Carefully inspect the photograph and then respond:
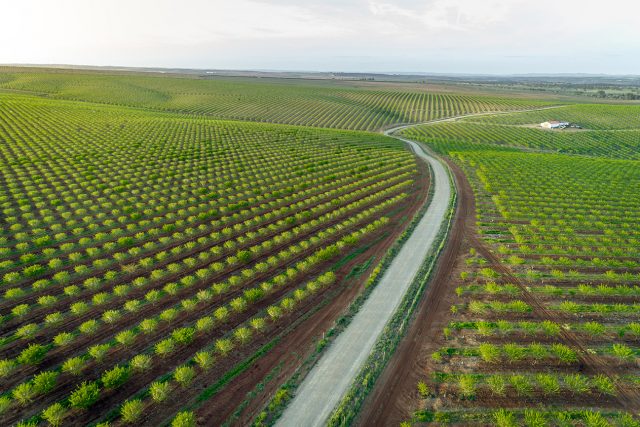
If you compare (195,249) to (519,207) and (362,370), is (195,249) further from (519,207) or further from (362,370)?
(519,207)

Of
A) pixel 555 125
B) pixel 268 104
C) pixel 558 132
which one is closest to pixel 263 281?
pixel 558 132

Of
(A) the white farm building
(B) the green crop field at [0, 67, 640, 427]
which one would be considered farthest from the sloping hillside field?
(A) the white farm building

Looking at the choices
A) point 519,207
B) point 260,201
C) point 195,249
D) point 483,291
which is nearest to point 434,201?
point 519,207

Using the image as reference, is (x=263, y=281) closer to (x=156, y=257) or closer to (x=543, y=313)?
(x=156, y=257)

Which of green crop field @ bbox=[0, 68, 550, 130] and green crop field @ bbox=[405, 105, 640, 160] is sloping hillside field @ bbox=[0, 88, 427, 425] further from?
green crop field @ bbox=[0, 68, 550, 130]

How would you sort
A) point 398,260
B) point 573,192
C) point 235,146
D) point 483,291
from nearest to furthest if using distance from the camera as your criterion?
point 483,291 < point 398,260 < point 573,192 < point 235,146

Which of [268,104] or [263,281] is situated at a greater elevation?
[268,104]
